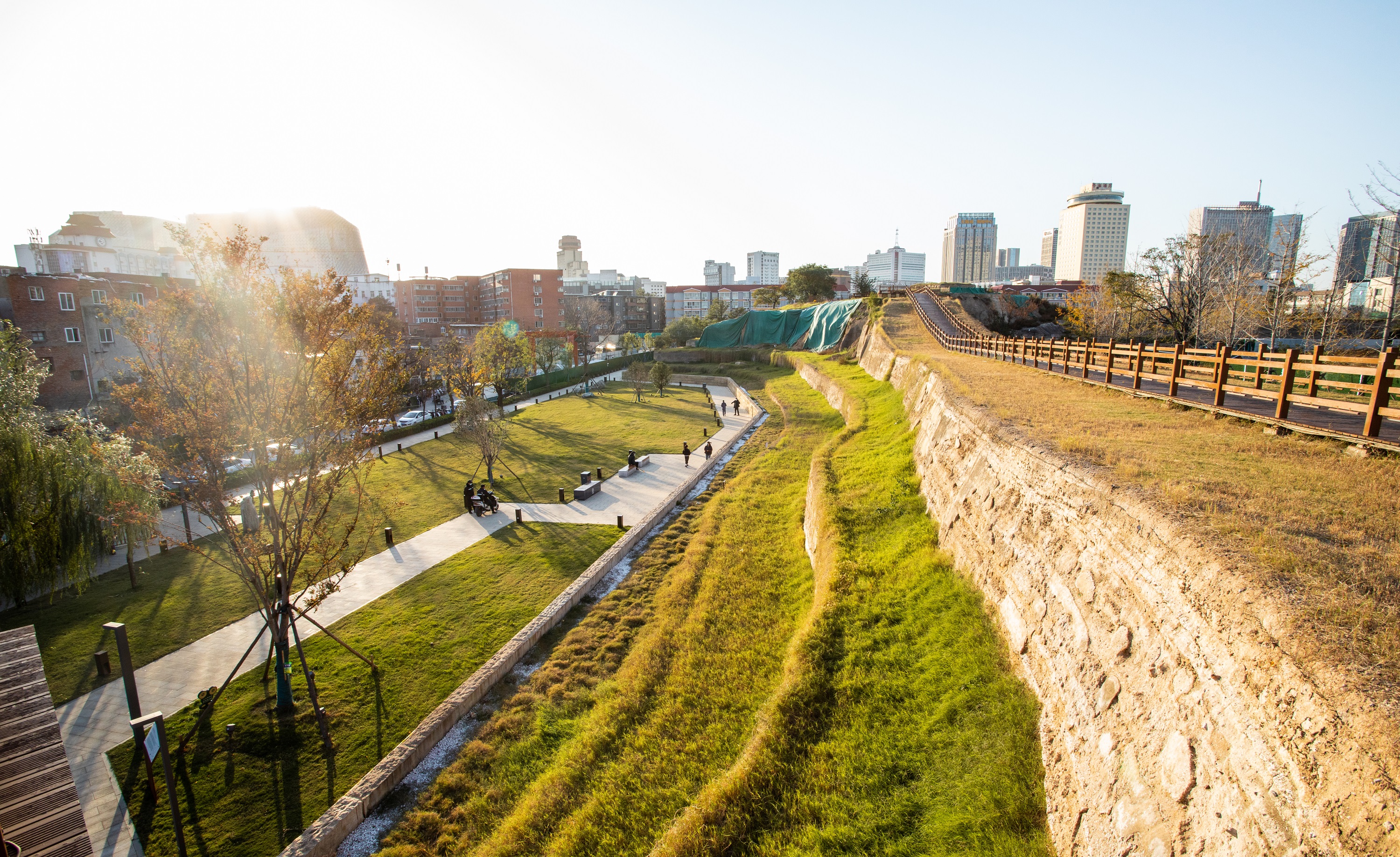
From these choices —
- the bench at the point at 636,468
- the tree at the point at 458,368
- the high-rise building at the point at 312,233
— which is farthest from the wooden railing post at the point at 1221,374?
the high-rise building at the point at 312,233

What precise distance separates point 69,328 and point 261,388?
33208mm

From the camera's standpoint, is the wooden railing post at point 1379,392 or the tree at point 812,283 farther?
the tree at point 812,283

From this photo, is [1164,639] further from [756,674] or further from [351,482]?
[351,482]

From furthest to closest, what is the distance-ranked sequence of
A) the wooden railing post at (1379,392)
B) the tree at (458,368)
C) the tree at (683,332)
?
the tree at (683,332) → the tree at (458,368) → the wooden railing post at (1379,392)

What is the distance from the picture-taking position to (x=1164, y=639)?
14.1 ft

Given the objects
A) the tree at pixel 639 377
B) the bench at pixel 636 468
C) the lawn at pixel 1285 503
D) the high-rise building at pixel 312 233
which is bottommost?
the bench at pixel 636 468

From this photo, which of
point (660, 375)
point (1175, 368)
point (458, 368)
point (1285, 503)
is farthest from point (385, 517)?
point (660, 375)

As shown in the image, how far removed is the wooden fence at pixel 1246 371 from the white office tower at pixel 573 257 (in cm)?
12239

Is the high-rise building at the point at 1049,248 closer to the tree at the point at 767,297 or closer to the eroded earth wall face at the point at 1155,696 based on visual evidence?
the tree at the point at 767,297

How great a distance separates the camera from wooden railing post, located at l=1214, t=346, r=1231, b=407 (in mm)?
9609

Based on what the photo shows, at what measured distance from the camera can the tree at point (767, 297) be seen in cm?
7556

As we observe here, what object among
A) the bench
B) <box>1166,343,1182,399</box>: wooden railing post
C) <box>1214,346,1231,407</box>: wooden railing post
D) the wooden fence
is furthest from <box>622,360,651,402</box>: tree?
<box>1214,346,1231,407</box>: wooden railing post

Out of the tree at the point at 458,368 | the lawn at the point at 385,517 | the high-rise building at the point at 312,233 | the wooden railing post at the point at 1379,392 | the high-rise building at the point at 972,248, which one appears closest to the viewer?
the wooden railing post at the point at 1379,392

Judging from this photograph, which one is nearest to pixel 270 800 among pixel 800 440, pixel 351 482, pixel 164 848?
pixel 164 848
